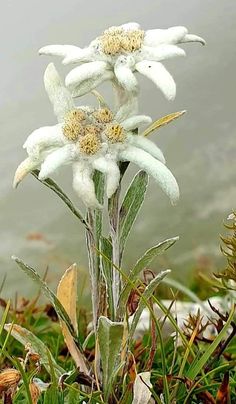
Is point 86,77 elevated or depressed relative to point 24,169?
elevated

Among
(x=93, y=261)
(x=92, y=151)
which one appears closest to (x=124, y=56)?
(x=92, y=151)

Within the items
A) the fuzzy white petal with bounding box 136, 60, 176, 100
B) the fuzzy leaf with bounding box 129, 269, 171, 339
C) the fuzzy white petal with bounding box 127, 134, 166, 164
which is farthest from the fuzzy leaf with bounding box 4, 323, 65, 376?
the fuzzy white petal with bounding box 136, 60, 176, 100

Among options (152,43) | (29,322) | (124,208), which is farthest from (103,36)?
(29,322)

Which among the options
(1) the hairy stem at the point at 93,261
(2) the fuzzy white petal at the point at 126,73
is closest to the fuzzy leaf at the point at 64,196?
(1) the hairy stem at the point at 93,261

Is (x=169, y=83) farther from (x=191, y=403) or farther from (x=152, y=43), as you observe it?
(x=191, y=403)

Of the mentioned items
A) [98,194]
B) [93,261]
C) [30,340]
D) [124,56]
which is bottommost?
[30,340]

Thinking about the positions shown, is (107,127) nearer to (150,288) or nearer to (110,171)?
(110,171)

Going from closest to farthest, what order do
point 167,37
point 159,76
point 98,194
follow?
point 159,76 < point 167,37 < point 98,194
